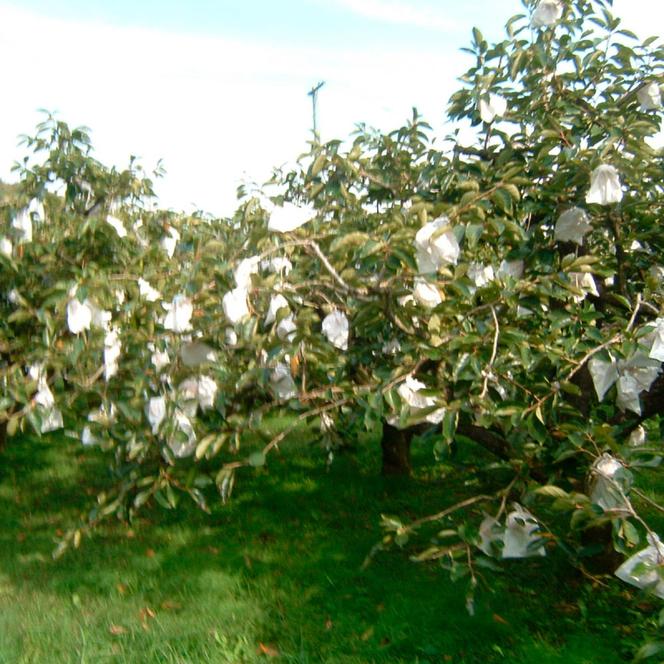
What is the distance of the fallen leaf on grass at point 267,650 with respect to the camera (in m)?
2.80

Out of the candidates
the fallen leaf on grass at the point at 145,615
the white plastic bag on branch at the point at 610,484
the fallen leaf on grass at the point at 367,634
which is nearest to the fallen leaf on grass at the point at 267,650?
the fallen leaf on grass at the point at 367,634

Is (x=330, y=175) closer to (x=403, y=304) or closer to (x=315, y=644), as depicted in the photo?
(x=403, y=304)

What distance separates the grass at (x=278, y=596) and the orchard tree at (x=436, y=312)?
1.09ft

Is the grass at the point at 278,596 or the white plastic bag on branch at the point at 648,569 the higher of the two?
the white plastic bag on branch at the point at 648,569

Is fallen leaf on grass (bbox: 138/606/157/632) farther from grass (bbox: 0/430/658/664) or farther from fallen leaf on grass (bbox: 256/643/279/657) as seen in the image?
fallen leaf on grass (bbox: 256/643/279/657)

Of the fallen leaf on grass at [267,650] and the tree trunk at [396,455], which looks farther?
the tree trunk at [396,455]

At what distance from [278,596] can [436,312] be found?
154 centimetres

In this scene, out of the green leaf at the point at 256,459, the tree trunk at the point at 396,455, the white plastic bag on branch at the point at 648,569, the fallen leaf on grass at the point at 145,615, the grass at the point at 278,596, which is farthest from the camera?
the tree trunk at the point at 396,455

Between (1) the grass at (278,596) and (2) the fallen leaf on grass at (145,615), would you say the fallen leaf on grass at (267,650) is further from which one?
(2) the fallen leaf on grass at (145,615)

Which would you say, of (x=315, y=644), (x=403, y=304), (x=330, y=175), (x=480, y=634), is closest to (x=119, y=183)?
(x=330, y=175)

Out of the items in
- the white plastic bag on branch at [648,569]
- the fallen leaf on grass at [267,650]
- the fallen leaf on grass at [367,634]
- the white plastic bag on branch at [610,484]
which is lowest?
the fallen leaf on grass at [267,650]

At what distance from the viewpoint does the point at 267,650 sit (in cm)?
282

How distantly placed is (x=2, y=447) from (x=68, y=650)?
86.9 inches

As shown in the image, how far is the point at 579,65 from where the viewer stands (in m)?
3.13
